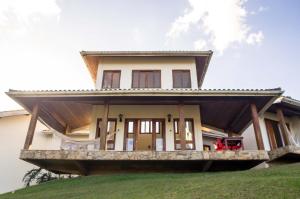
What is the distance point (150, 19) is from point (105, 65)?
13.4 feet

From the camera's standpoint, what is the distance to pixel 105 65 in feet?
48.1

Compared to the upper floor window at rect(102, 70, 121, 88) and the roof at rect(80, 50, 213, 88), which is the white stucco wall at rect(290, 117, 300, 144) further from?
the upper floor window at rect(102, 70, 121, 88)

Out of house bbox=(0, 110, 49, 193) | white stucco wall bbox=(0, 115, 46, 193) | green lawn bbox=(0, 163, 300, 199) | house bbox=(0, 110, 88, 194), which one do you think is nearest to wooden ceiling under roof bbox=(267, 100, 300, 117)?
green lawn bbox=(0, 163, 300, 199)

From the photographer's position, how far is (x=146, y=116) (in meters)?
13.2

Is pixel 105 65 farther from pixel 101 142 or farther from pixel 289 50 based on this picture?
pixel 289 50

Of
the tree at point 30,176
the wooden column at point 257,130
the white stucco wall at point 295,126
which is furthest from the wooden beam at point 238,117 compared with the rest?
the tree at point 30,176

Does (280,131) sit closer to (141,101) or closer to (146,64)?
(141,101)

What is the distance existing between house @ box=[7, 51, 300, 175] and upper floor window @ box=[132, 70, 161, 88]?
55mm

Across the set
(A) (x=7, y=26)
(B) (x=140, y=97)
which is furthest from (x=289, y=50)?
(A) (x=7, y=26)

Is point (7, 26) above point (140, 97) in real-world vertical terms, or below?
above

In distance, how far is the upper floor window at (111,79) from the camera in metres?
14.1

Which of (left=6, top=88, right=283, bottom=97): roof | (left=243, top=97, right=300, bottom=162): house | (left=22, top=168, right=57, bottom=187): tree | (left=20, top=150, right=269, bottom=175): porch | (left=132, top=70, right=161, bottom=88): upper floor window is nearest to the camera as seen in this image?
(left=20, top=150, right=269, bottom=175): porch

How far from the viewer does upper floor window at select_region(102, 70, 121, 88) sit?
14.1 metres

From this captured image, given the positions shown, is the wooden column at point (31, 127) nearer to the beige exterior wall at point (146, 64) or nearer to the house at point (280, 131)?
the beige exterior wall at point (146, 64)
